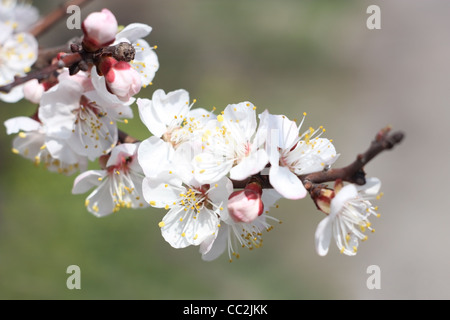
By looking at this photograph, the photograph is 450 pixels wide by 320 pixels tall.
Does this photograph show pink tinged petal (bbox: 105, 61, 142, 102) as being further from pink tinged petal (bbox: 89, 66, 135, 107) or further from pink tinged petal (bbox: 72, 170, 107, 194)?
pink tinged petal (bbox: 72, 170, 107, 194)

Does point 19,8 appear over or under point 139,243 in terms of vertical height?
over

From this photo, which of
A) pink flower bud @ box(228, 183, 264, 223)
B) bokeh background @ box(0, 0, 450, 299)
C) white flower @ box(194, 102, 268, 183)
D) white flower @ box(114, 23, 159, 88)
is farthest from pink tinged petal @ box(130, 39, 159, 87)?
bokeh background @ box(0, 0, 450, 299)

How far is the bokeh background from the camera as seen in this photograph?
3412 mm

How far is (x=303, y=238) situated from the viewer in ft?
13.6

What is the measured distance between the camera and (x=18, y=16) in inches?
76.1

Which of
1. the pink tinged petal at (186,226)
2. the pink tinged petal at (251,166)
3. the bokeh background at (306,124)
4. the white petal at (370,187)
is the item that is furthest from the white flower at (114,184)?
the bokeh background at (306,124)

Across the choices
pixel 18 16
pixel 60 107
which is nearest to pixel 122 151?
pixel 60 107

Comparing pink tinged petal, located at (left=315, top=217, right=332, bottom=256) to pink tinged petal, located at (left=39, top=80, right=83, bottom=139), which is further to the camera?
pink tinged petal, located at (left=39, top=80, right=83, bottom=139)

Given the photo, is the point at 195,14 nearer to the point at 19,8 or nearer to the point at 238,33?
the point at 238,33

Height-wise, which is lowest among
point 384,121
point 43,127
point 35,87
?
point 43,127

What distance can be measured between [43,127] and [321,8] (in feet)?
14.4

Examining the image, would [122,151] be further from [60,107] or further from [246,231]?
[246,231]

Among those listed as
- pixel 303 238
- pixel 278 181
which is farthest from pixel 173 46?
pixel 278 181

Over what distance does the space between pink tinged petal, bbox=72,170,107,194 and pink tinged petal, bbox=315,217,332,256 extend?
0.67 metres
